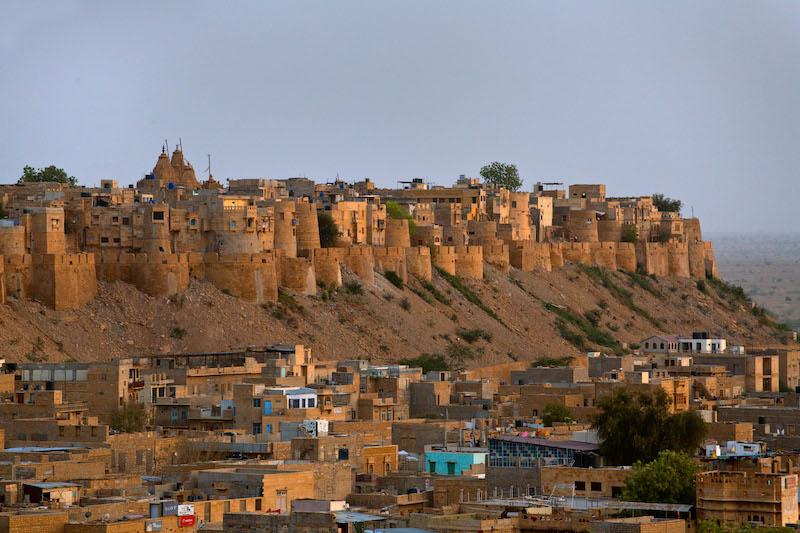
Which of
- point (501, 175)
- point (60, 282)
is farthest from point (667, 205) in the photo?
point (60, 282)

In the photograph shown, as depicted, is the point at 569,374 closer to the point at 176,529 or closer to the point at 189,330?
the point at 189,330

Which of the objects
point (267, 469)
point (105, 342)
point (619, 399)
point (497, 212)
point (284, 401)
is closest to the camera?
point (267, 469)

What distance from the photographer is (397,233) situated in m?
76.9

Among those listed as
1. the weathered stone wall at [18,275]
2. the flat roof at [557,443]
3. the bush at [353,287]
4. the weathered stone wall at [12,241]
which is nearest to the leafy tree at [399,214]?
the bush at [353,287]

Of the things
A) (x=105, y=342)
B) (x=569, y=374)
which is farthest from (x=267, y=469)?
(x=105, y=342)

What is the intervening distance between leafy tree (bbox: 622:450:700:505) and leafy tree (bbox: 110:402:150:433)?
13.1 meters

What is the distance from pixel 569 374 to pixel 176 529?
24.6 meters

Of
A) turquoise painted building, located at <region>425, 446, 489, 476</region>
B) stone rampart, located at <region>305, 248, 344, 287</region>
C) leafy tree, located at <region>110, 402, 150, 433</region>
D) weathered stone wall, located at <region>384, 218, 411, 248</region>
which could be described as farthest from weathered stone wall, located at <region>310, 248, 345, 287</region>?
turquoise painted building, located at <region>425, 446, 489, 476</region>

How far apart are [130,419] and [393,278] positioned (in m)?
27.7

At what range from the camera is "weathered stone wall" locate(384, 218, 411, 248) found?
76562 mm

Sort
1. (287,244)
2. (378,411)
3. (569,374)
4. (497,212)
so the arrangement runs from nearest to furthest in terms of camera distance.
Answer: (378,411)
(569,374)
(287,244)
(497,212)

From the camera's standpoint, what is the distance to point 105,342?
199ft

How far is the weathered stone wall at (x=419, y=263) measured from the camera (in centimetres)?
7581

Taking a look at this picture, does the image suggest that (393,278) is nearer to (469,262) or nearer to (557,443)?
(469,262)
